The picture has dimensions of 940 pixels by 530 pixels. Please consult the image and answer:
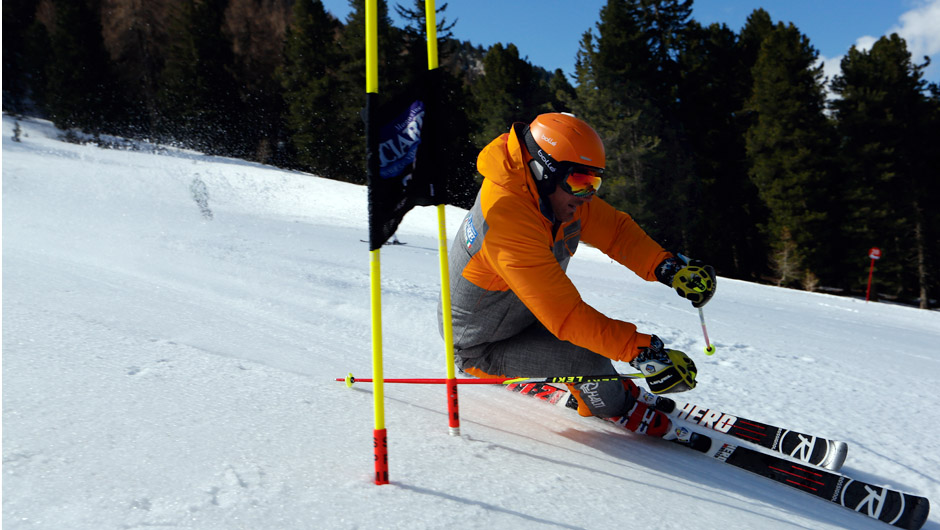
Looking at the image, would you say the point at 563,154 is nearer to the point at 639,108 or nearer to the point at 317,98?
the point at 639,108

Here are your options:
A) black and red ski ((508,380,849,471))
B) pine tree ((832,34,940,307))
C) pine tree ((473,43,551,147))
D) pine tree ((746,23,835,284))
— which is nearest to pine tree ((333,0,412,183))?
pine tree ((473,43,551,147))

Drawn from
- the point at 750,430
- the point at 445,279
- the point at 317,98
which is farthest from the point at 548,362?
the point at 317,98

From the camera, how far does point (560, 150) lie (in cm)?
264

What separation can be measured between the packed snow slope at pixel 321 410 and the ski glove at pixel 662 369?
0.41 m

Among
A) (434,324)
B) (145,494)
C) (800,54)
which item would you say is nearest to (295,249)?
(434,324)

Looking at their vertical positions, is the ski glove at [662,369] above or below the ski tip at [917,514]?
above

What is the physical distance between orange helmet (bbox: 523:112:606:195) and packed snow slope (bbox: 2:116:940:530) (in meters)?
1.27

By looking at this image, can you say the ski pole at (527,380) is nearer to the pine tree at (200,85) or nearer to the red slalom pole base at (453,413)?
the red slalom pole base at (453,413)

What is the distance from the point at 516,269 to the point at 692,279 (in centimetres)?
118

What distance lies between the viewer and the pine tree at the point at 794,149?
83.1ft

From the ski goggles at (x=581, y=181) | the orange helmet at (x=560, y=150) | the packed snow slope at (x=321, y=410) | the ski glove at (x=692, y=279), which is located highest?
the orange helmet at (x=560, y=150)

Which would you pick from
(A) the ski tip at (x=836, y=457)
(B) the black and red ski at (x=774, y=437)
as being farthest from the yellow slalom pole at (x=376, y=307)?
(A) the ski tip at (x=836, y=457)

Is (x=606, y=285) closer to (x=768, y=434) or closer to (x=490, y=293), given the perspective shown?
(x=768, y=434)

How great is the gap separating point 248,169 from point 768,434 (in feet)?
65.5
